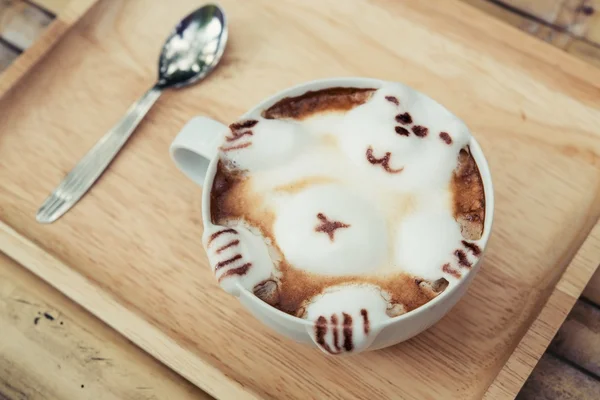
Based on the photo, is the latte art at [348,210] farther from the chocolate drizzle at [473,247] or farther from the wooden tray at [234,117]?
the wooden tray at [234,117]

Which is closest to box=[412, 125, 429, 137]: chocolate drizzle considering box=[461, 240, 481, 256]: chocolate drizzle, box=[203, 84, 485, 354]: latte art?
box=[203, 84, 485, 354]: latte art

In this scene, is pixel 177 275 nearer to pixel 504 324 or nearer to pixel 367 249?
pixel 367 249

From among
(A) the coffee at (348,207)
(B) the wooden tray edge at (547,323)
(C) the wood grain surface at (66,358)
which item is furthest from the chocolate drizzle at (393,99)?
(C) the wood grain surface at (66,358)

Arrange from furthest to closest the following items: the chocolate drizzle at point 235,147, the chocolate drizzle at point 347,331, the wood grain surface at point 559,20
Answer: the wood grain surface at point 559,20 < the chocolate drizzle at point 235,147 < the chocolate drizzle at point 347,331

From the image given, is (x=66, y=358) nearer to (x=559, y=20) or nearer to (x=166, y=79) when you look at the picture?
(x=166, y=79)

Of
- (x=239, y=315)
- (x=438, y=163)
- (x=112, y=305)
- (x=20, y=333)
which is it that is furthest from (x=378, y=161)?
(x=20, y=333)
